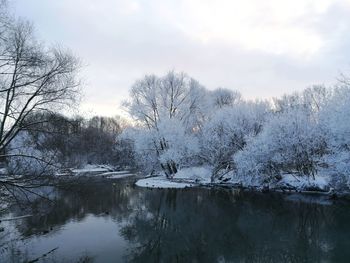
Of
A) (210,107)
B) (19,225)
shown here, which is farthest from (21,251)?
(210,107)

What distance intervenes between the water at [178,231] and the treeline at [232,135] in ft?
23.6

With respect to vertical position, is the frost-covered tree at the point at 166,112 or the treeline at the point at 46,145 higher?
the frost-covered tree at the point at 166,112

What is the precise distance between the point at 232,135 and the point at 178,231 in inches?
1047

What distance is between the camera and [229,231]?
1812cm

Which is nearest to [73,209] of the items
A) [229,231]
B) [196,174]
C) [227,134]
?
[229,231]

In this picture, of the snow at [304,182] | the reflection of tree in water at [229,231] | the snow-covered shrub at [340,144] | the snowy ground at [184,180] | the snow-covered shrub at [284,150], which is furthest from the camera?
the snowy ground at [184,180]

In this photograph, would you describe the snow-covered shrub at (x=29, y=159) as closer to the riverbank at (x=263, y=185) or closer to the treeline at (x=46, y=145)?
the treeline at (x=46, y=145)

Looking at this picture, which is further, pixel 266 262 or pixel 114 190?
pixel 114 190

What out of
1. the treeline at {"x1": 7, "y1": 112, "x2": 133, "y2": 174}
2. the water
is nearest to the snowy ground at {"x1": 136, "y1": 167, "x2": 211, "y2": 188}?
the water

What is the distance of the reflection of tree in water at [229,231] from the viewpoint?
14133 millimetres

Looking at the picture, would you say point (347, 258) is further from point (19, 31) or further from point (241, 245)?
point (19, 31)

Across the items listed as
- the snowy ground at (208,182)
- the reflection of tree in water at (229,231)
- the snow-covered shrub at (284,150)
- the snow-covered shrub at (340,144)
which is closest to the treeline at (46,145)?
the reflection of tree in water at (229,231)

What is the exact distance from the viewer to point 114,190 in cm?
3297

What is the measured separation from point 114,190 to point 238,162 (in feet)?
40.7
